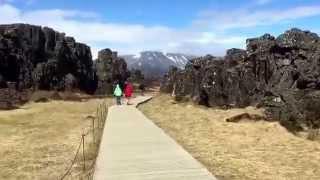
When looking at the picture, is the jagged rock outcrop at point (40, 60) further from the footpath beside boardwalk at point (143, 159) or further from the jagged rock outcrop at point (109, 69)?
the footpath beside boardwalk at point (143, 159)

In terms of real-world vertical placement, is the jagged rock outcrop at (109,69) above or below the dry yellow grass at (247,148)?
above

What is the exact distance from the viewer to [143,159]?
1386cm

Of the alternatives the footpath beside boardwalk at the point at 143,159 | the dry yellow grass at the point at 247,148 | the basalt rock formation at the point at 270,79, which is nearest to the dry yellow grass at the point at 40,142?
the footpath beside boardwalk at the point at 143,159

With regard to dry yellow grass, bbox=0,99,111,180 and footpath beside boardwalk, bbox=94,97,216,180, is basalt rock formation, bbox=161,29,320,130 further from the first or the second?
dry yellow grass, bbox=0,99,111,180

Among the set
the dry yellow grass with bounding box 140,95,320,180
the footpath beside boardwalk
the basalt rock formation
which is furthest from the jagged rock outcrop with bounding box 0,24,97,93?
the footpath beside boardwalk

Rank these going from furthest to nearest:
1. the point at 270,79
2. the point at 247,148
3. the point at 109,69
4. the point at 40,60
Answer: the point at 109,69
the point at 40,60
the point at 270,79
the point at 247,148

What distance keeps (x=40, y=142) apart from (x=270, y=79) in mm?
16873

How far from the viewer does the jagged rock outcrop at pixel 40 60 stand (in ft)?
212

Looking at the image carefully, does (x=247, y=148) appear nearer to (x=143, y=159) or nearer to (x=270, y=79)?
(x=143, y=159)

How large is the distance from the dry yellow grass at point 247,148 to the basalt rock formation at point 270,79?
2770 millimetres

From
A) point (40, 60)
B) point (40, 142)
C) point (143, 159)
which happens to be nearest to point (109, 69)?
point (40, 60)

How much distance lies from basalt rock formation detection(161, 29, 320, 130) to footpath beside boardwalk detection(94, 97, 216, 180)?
736cm

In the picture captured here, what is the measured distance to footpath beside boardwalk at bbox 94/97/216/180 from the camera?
1180 cm

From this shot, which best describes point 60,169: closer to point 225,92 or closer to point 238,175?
point 238,175
